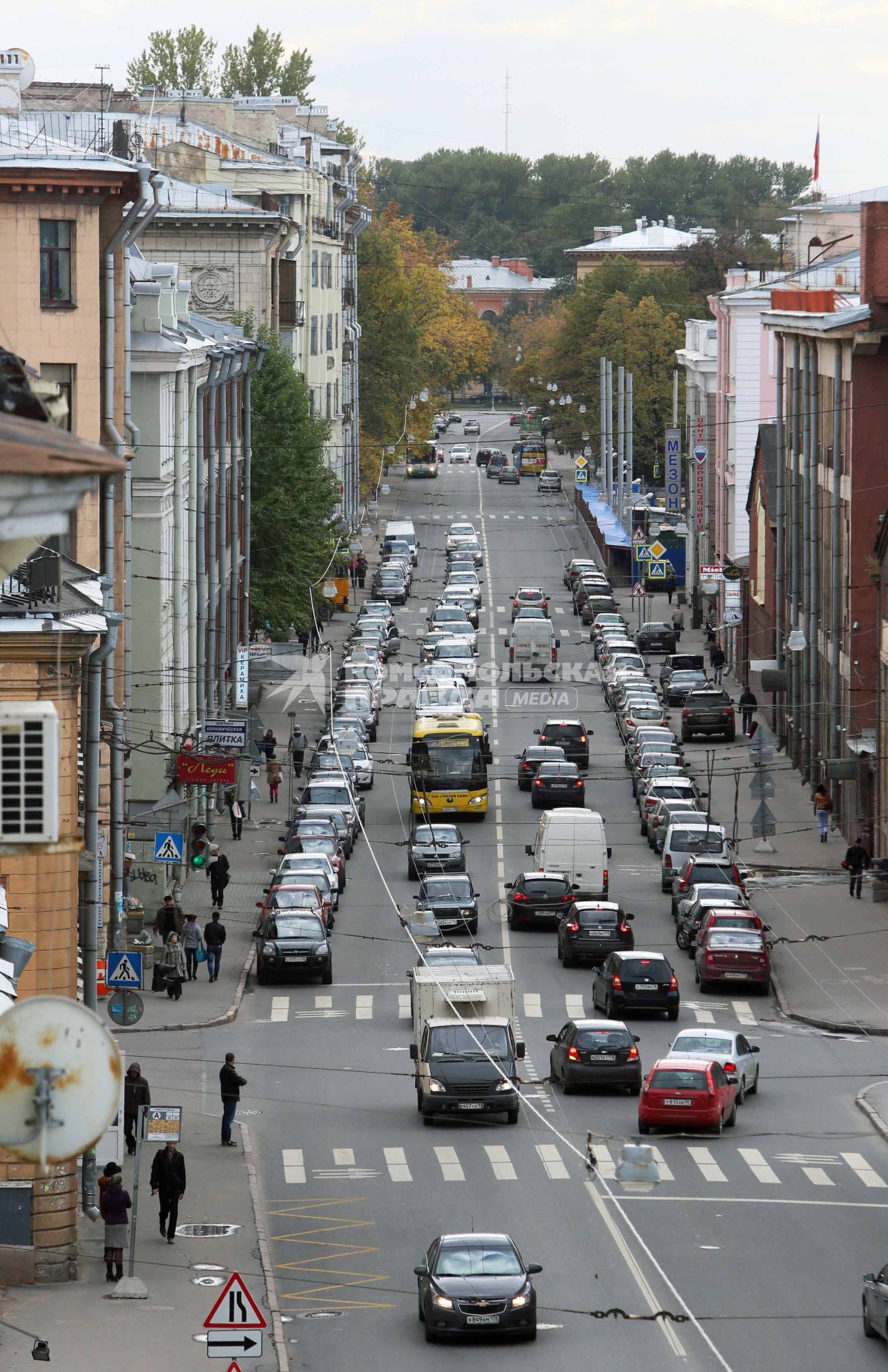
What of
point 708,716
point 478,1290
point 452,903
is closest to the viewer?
point 478,1290

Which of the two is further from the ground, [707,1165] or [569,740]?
[569,740]

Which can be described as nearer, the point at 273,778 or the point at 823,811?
the point at 823,811

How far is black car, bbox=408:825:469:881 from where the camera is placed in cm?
5306

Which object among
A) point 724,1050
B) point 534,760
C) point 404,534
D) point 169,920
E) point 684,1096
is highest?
point 404,534

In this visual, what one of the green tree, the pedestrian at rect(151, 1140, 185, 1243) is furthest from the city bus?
the pedestrian at rect(151, 1140, 185, 1243)

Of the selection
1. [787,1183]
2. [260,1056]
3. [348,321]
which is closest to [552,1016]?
[260,1056]

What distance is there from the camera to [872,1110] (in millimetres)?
35312

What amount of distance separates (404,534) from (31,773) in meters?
103

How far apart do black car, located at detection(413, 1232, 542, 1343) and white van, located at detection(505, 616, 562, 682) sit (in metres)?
59.6

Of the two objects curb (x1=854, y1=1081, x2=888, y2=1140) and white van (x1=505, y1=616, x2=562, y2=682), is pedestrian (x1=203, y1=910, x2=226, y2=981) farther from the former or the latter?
white van (x1=505, y1=616, x2=562, y2=682)

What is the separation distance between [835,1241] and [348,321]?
99697 mm

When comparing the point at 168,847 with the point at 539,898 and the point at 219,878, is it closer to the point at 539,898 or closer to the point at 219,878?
the point at 219,878

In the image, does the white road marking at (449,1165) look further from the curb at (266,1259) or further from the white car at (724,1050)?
the white car at (724,1050)

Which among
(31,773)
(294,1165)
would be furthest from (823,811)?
(31,773)
